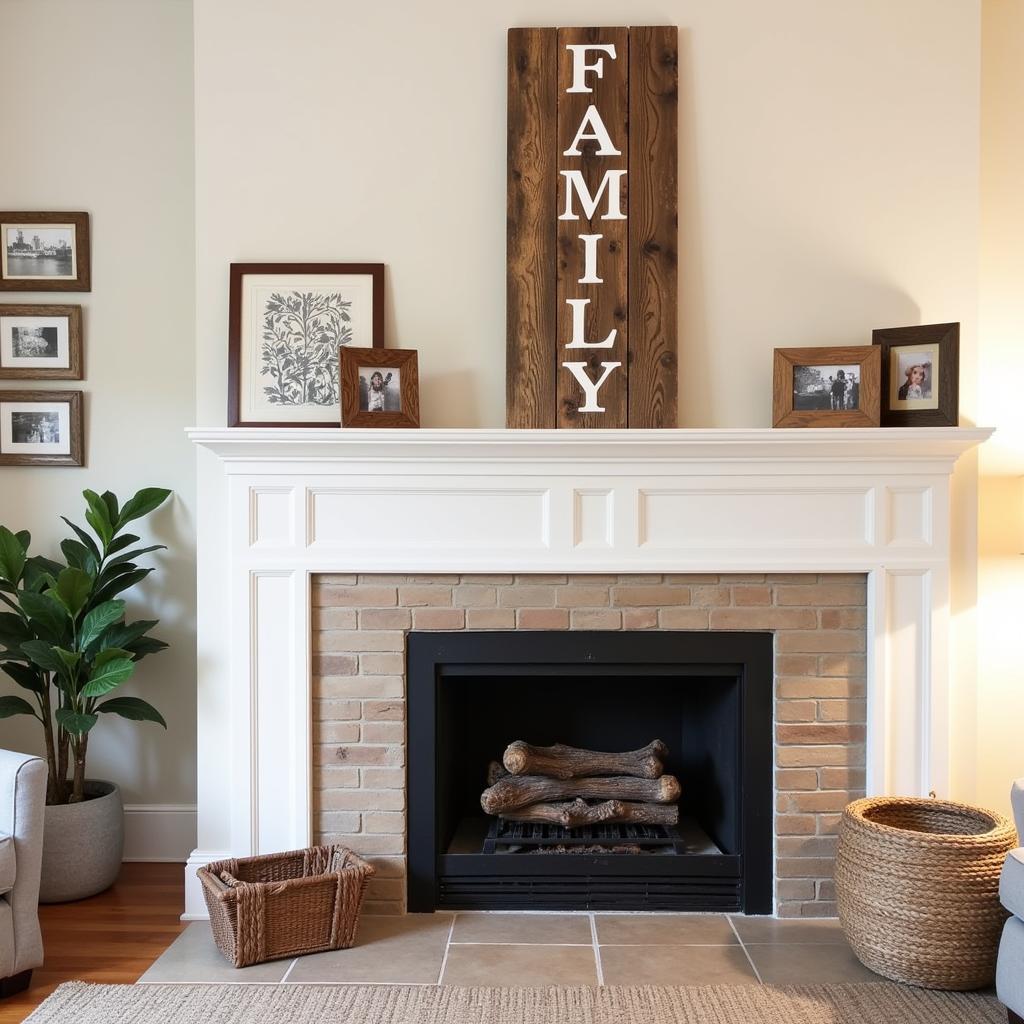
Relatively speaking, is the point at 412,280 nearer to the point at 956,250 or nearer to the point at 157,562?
the point at 157,562

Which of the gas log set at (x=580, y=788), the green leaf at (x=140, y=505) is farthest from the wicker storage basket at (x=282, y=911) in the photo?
the green leaf at (x=140, y=505)

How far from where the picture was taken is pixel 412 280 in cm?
291

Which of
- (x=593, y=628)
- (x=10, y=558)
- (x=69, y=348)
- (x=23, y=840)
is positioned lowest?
(x=23, y=840)

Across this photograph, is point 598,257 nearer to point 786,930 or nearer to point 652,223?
point 652,223

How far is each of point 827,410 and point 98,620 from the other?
7.02ft

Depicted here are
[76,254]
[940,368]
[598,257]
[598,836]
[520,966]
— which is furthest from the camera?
[76,254]

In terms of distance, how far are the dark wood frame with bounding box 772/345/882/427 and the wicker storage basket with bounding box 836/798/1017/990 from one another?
1048mm

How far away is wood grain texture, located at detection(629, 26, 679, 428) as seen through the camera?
9.29 feet

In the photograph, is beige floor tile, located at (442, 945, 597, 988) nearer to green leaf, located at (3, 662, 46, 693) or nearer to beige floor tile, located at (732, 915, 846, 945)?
beige floor tile, located at (732, 915, 846, 945)

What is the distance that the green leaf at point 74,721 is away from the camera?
2.84 m

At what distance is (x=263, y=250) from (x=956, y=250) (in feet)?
6.44

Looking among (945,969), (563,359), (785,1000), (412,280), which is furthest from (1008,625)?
(412,280)

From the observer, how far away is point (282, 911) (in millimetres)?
2551

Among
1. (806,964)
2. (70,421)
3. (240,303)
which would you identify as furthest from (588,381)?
(70,421)
